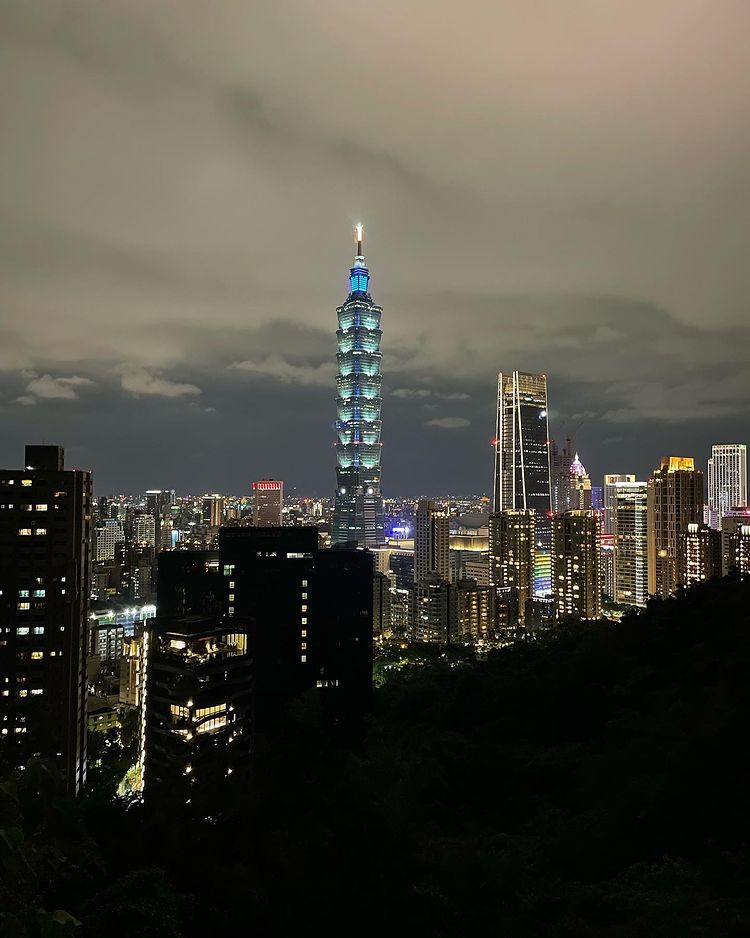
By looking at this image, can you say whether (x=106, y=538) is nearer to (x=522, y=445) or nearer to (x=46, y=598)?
(x=46, y=598)

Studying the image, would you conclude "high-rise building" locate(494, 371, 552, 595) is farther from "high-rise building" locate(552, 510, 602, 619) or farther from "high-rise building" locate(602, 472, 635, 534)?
"high-rise building" locate(552, 510, 602, 619)

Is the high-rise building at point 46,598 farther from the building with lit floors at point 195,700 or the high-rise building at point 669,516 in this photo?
the high-rise building at point 669,516

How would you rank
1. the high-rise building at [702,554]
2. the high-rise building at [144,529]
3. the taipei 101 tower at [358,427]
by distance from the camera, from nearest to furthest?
the high-rise building at [702,554] → the high-rise building at [144,529] → the taipei 101 tower at [358,427]

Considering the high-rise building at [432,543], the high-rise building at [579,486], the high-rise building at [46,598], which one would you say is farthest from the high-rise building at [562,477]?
the high-rise building at [46,598]

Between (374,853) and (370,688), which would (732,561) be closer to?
(370,688)

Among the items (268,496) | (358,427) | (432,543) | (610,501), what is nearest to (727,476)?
(610,501)

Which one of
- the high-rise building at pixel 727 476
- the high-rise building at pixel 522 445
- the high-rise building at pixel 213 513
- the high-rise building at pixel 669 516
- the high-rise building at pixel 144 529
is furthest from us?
the high-rise building at pixel 522 445

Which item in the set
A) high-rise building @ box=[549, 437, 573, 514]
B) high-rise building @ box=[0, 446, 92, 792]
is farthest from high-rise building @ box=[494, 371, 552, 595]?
high-rise building @ box=[0, 446, 92, 792]

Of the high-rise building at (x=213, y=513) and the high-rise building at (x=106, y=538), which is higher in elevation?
the high-rise building at (x=213, y=513)
